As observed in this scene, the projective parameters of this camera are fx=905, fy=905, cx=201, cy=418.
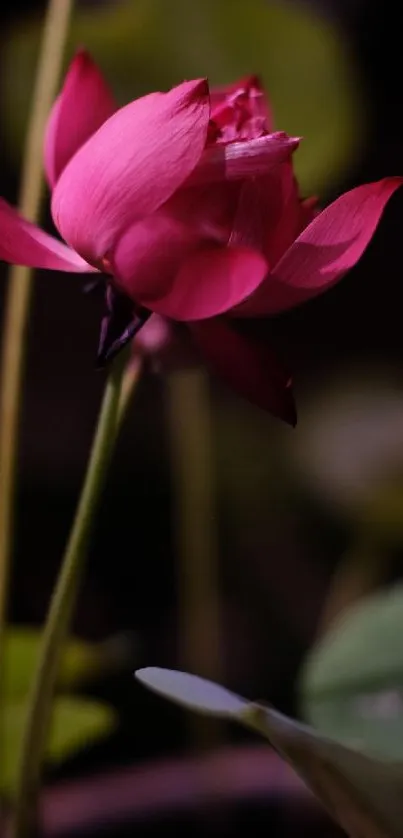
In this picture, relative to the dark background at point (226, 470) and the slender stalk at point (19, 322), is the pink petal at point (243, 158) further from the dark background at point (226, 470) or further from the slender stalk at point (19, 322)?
the dark background at point (226, 470)

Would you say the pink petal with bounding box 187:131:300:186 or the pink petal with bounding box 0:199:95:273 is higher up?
the pink petal with bounding box 187:131:300:186

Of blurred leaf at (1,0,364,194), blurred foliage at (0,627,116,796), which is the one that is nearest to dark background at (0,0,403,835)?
blurred leaf at (1,0,364,194)

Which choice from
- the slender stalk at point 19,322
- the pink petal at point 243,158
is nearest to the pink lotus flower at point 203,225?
the pink petal at point 243,158

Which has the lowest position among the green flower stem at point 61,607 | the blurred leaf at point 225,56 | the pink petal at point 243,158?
the green flower stem at point 61,607

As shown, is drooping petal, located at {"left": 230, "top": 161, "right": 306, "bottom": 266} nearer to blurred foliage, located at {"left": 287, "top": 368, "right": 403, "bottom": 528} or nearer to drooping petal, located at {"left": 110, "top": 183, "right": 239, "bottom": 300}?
drooping petal, located at {"left": 110, "top": 183, "right": 239, "bottom": 300}

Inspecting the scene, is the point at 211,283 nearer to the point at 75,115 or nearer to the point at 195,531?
the point at 75,115

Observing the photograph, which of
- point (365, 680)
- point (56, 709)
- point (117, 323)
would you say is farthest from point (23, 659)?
point (117, 323)

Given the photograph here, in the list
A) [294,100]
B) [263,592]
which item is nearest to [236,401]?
[263,592]
